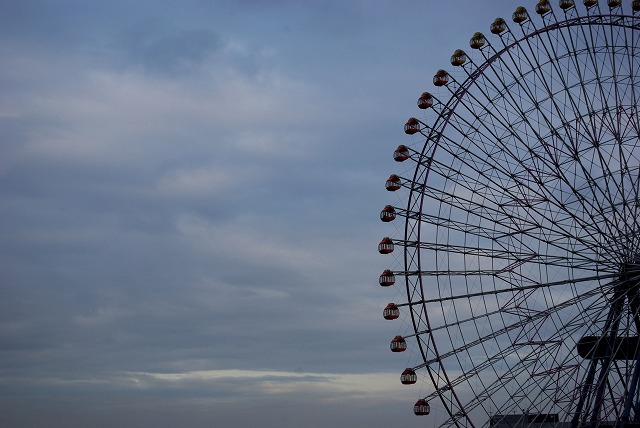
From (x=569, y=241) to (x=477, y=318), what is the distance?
245 inches

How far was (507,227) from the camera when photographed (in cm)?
5116

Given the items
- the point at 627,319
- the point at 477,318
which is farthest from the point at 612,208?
the point at 477,318

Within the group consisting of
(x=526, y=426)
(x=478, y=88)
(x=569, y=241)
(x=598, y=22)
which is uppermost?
(x=598, y=22)

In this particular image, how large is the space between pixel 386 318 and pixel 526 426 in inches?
355

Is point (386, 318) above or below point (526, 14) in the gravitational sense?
below

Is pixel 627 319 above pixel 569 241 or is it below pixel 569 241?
below

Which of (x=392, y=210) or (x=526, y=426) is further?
(x=392, y=210)

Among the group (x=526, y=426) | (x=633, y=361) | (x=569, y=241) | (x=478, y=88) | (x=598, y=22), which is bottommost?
(x=526, y=426)

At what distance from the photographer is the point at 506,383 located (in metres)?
47.3

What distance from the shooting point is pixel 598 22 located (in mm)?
50875

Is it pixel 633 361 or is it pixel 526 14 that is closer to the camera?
pixel 633 361

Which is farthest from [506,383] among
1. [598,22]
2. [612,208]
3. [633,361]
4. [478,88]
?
[598,22]

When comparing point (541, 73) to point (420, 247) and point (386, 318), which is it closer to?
point (420, 247)

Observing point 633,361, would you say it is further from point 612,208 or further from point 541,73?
point 541,73
